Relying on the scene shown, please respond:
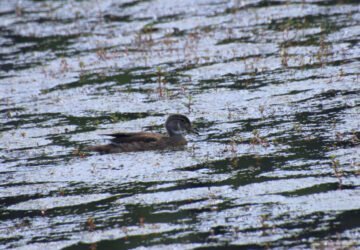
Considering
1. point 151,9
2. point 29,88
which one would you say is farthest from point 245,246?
point 151,9

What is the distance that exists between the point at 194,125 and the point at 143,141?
1531 mm

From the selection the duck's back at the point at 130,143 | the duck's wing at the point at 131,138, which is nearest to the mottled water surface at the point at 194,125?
the duck's back at the point at 130,143

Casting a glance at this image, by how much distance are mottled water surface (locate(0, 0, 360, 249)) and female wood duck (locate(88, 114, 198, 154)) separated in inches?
5.0

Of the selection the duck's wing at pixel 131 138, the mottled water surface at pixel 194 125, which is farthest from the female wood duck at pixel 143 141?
the mottled water surface at pixel 194 125

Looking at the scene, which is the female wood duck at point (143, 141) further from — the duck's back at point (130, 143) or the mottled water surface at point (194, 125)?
the mottled water surface at point (194, 125)

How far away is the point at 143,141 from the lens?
10.9 meters

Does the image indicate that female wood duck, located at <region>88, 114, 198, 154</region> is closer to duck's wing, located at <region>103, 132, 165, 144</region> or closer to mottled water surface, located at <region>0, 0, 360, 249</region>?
duck's wing, located at <region>103, 132, 165, 144</region>

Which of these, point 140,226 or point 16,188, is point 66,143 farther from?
point 140,226

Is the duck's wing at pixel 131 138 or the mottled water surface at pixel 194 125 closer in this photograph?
the mottled water surface at pixel 194 125

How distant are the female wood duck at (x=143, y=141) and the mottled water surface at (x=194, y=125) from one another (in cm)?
13

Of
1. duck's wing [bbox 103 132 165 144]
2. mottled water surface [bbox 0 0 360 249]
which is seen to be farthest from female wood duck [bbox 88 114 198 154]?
mottled water surface [bbox 0 0 360 249]

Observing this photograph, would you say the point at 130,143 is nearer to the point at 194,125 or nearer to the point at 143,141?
the point at 143,141

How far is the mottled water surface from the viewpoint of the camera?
24.9ft

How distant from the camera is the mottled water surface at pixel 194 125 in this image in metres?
7.58
